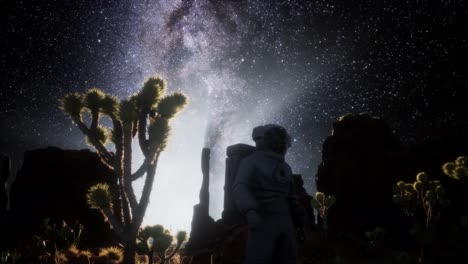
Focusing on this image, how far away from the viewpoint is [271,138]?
153 inches

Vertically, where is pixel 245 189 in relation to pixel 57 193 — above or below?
below

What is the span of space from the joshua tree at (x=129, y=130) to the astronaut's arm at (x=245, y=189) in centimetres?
368

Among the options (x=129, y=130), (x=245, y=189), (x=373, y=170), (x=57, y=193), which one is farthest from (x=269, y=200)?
(x=57, y=193)

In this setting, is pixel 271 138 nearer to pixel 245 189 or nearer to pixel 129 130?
pixel 245 189

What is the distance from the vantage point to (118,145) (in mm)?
7383

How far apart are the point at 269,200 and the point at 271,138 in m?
0.75

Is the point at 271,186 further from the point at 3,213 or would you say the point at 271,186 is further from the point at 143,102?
the point at 3,213

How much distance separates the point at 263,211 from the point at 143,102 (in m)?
4.66

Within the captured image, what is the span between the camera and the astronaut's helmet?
12.7 ft

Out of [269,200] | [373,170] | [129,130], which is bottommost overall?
[269,200]

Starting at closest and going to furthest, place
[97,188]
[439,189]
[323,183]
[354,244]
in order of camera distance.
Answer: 1. [97,188]
2. [439,189]
3. [354,244]
4. [323,183]

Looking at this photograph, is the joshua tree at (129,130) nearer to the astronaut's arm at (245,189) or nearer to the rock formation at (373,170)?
the astronaut's arm at (245,189)

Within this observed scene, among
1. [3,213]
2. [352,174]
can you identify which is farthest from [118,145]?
[352,174]

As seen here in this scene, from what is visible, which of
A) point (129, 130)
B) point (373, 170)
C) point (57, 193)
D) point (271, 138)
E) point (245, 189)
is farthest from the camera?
point (373, 170)
